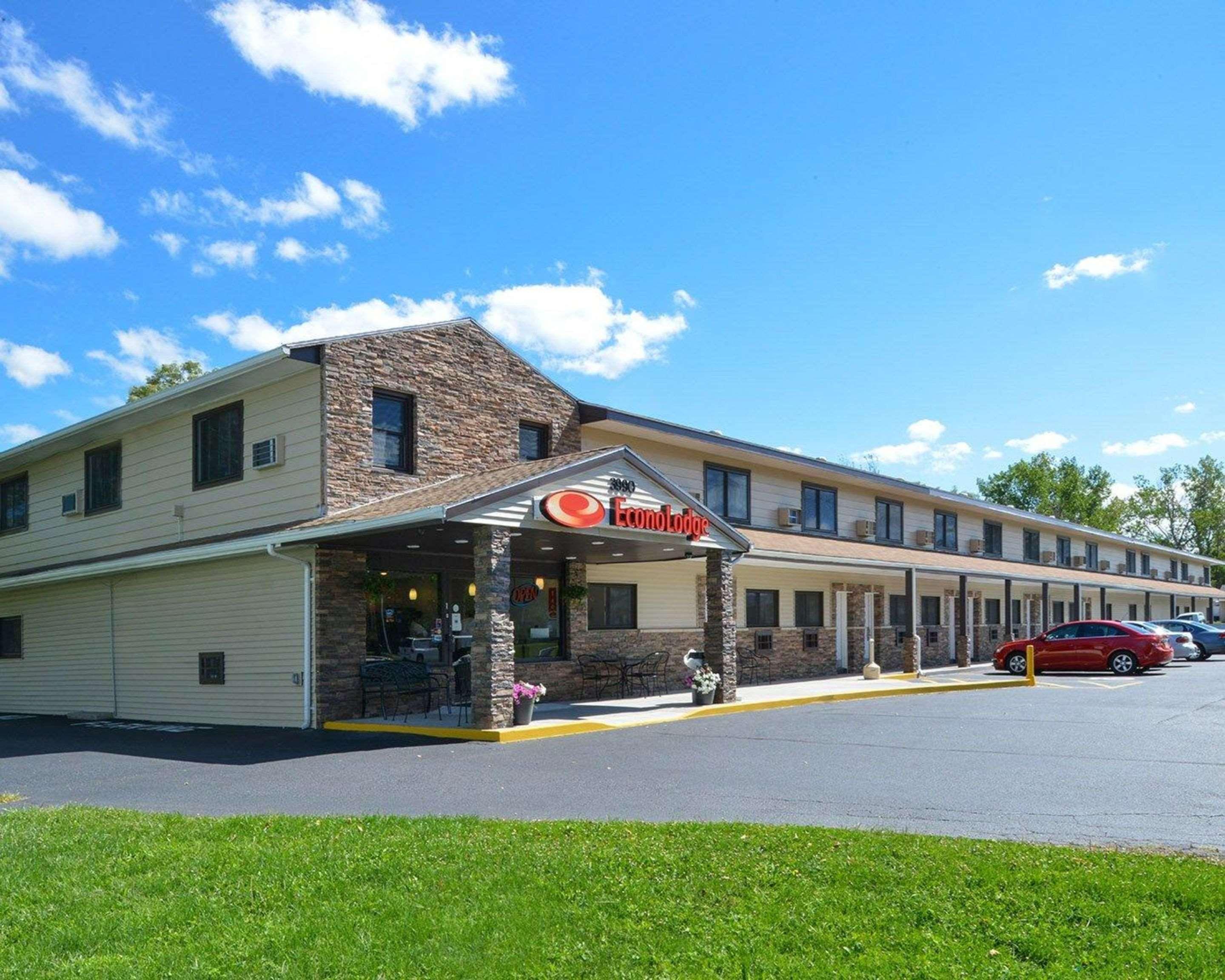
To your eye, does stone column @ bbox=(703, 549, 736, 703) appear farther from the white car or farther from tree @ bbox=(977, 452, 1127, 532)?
tree @ bbox=(977, 452, 1127, 532)

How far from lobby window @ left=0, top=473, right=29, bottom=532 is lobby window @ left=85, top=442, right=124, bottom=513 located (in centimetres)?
344

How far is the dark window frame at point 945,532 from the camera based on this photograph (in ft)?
111

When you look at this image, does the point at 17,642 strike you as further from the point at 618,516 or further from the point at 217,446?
the point at 618,516

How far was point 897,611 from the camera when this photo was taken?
3058 centimetres

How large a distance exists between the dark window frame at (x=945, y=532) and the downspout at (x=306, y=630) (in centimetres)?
2265

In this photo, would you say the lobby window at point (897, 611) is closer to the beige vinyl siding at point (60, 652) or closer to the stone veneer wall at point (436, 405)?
the stone veneer wall at point (436, 405)

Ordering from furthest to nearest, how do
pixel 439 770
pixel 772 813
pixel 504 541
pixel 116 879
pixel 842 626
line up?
pixel 842 626 → pixel 504 541 → pixel 439 770 → pixel 772 813 → pixel 116 879

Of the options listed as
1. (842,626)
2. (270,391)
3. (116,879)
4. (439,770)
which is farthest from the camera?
(842,626)

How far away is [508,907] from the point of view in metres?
5.99

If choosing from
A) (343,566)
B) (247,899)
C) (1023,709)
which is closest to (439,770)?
(247,899)

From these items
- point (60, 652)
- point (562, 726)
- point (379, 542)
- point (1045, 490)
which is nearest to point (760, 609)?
point (562, 726)

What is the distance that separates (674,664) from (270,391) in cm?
990

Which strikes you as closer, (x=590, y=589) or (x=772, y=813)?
(x=772, y=813)

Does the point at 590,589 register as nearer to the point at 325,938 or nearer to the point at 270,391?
the point at 270,391
